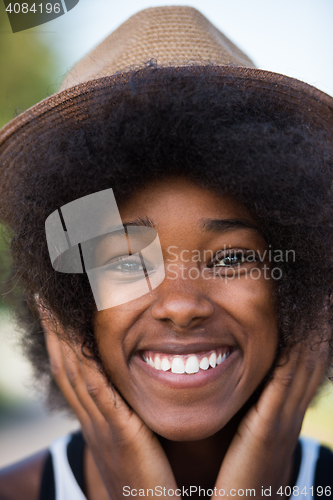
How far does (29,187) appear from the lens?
1.51m

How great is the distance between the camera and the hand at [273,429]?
5.19ft

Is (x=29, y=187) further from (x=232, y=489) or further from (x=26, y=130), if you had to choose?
(x=232, y=489)

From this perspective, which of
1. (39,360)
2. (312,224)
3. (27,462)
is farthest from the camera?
(39,360)

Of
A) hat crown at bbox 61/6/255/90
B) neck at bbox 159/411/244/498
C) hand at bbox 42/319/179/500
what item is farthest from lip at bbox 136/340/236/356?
hat crown at bbox 61/6/255/90

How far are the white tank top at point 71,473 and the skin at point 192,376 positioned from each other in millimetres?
311

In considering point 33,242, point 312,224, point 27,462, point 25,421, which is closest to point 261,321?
point 312,224

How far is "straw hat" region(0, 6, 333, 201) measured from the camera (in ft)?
4.56

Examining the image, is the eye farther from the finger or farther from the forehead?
the finger

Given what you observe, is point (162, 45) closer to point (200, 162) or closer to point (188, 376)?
point (200, 162)

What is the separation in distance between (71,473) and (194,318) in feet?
3.94

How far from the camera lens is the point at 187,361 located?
1448mm

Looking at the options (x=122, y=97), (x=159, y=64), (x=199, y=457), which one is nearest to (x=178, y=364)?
(x=199, y=457)

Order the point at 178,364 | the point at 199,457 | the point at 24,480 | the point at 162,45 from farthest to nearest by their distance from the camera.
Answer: the point at 24,480
the point at 199,457
the point at 162,45
the point at 178,364

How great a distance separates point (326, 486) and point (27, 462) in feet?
4.78
